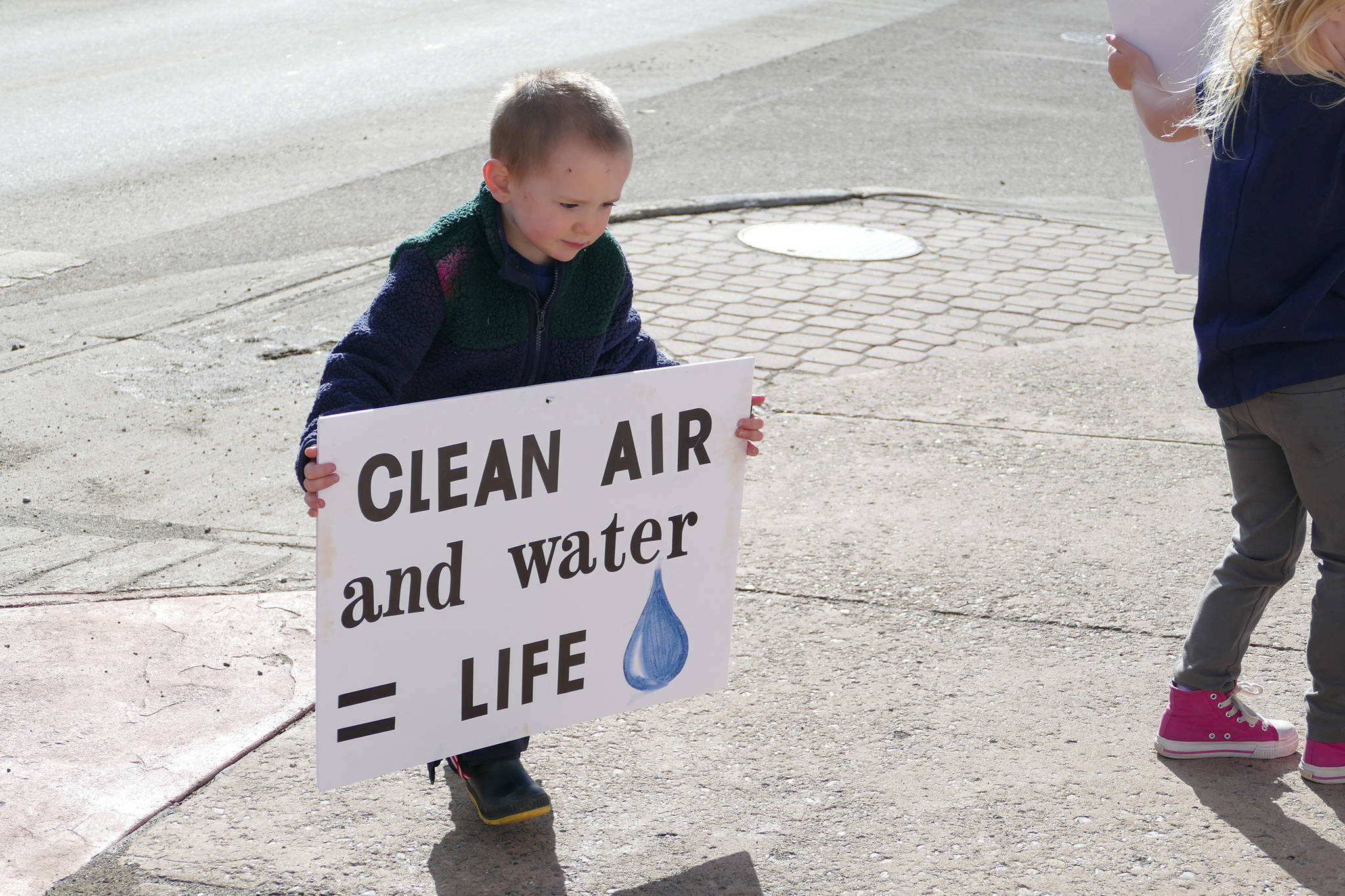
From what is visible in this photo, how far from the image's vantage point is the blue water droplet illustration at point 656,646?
296cm

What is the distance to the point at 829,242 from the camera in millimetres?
7488

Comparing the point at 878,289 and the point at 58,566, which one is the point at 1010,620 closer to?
the point at 58,566

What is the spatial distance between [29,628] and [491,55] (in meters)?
10.2

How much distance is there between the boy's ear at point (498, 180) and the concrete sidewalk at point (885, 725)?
1.23 metres

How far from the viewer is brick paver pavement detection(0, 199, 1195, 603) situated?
595 centimetres

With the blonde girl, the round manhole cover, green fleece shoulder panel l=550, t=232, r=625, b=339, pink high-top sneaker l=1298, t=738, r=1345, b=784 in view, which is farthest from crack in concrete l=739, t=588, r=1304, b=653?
the round manhole cover

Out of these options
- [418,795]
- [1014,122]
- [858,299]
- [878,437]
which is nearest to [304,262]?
[858,299]

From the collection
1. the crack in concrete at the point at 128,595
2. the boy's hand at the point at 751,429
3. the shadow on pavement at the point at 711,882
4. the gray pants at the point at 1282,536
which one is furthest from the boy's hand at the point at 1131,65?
the crack in concrete at the point at 128,595

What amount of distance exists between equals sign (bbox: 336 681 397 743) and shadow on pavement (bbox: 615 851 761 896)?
537 mm

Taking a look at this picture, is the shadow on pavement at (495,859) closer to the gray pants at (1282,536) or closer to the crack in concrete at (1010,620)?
the crack in concrete at (1010,620)

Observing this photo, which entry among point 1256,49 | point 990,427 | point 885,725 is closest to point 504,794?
point 885,725

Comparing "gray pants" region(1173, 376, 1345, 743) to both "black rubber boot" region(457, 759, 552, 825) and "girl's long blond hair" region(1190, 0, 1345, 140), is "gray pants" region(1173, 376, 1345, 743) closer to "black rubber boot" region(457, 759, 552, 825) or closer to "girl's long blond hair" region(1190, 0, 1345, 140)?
"girl's long blond hair" region(1190, 0, 1345, 140)

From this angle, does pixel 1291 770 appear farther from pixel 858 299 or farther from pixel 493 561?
pixel 858 299

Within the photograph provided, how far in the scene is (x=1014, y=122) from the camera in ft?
36.6
